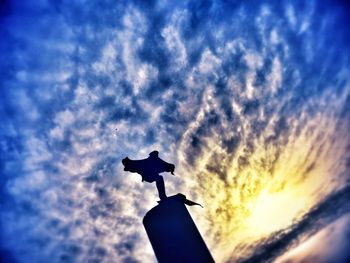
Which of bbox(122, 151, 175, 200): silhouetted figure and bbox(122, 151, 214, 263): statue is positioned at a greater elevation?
bbox(122, 151, 175, 200): silhouetted figure

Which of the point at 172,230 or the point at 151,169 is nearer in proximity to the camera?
the point at 172,230

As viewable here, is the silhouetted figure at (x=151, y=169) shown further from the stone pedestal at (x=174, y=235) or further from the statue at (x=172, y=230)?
the stone pedestal at (x=174, y=235)

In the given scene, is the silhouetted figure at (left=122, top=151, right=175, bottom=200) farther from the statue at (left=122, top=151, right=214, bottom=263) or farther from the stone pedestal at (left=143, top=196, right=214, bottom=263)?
the stone pedestal at (left=143, top=196, right=214, bottom=263)

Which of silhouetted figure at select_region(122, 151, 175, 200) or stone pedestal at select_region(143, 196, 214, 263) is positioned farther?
silhouetted figure at select_region(122, 151, 175, 200)

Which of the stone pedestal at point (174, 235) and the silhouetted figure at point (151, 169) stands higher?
the silhouetted figure at point (151, 169)

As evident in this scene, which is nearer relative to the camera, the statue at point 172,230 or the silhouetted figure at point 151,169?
the statue at point 172,230

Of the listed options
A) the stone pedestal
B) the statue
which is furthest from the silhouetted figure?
the stone pedestal

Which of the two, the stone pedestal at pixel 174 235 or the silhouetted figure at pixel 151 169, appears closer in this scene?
the stone pedestal at pixel 174 235

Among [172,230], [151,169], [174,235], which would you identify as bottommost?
[174,235]

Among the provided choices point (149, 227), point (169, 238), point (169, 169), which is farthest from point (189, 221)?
point (169, 169)

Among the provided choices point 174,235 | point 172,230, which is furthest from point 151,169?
point 174,235

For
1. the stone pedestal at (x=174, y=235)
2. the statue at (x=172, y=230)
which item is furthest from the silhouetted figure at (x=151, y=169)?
the stone pedestal at (x=174, y=235)

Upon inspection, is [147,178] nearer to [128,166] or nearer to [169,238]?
[128,166]

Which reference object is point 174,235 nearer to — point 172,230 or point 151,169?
point 172,230
